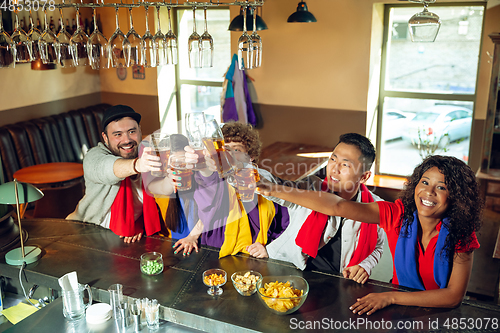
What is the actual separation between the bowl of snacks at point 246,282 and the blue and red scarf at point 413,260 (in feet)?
1.95

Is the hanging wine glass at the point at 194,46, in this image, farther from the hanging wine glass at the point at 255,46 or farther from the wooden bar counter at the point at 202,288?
the wooden bar counter at the point at 202,288

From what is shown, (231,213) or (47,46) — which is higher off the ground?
(47,46)

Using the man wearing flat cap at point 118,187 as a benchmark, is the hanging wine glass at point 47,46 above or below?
above

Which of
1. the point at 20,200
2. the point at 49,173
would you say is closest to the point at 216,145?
the point at 20,200

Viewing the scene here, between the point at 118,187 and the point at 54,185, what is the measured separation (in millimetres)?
1930

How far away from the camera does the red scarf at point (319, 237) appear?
1.88 metres

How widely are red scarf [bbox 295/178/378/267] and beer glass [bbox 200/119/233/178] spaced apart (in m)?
0.51

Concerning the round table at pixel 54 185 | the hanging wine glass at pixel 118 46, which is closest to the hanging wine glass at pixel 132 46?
the hanging wine glass at pixel 118 46

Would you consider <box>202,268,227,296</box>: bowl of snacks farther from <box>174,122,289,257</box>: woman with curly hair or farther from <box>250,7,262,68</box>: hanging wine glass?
<box>250,7,262,68</box>: hanging wine glass

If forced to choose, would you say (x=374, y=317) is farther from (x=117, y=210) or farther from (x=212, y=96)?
(x=212, y=96)

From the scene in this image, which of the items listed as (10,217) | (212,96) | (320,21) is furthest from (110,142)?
(212,96)

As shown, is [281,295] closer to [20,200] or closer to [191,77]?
[20,200]

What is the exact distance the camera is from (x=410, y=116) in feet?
15.5

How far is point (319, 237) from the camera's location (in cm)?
192
